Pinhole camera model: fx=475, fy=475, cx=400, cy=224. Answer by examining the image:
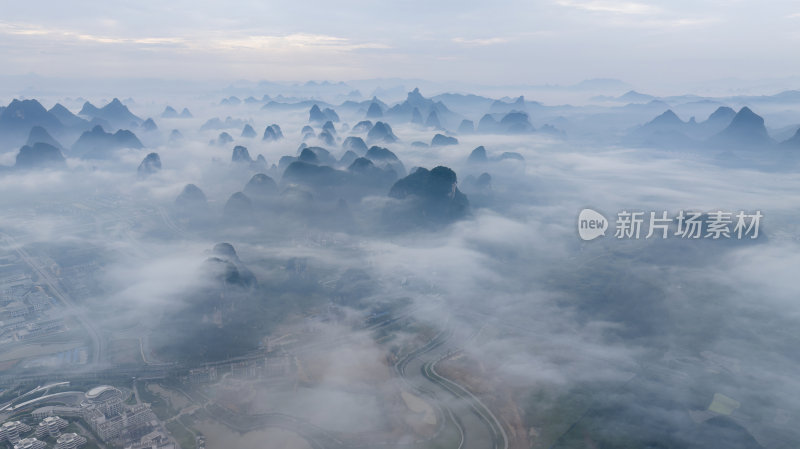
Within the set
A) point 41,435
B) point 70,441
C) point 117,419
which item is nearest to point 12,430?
point 41,435

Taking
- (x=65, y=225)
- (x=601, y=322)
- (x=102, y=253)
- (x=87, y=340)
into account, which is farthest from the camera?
(x=65, y=225)

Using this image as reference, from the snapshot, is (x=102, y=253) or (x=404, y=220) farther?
(x=404, y=220)

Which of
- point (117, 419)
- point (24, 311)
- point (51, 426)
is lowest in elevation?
point (51, 426)

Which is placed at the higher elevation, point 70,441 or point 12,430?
point 70,441

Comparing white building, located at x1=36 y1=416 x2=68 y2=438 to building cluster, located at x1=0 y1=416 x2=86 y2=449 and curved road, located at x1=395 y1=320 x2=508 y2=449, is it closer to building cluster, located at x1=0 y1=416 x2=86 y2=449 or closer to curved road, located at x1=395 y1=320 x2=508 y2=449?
building cluster, located at x1=0 y1=416 x2=86 y2=449

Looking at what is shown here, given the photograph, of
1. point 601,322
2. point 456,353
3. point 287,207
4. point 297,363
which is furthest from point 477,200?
point 297,363

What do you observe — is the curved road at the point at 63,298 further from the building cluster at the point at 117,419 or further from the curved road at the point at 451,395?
the curved road at the point at 451,395

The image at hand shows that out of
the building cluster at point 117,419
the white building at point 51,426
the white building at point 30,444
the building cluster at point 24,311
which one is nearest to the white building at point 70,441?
the white building at point 30,444

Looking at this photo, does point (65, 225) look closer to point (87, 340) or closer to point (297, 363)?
point (87, 340)

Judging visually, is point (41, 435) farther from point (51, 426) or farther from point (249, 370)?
point (249, 370)
